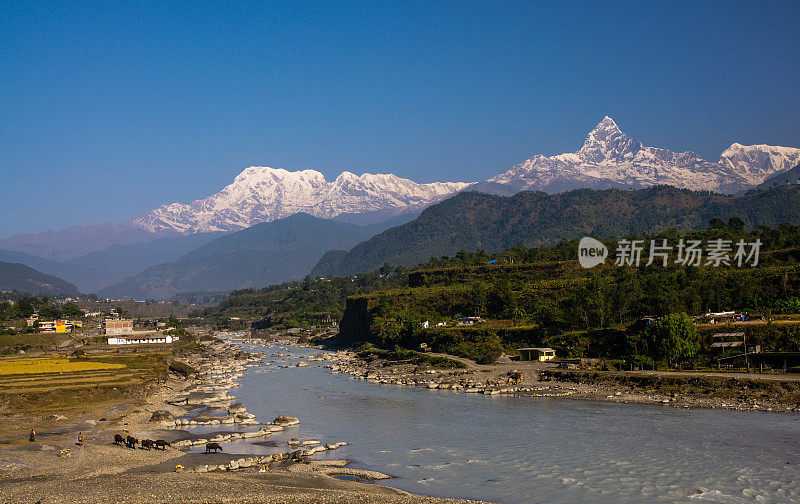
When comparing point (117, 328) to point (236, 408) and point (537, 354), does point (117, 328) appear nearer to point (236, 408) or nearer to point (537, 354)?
point (236, 408)

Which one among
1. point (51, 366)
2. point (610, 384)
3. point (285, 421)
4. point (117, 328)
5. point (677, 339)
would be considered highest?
point (677, 339)

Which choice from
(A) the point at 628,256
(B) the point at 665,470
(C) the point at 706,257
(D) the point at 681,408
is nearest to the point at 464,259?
(A) the point at 628,256

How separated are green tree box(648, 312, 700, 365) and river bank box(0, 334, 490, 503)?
108 feet

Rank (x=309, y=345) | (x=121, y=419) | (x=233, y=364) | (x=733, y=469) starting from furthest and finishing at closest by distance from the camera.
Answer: (x=309, y=345)
(x=233, y=364)
(x=121, y=419)
(x=733, y=469)

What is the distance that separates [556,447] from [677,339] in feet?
83.6

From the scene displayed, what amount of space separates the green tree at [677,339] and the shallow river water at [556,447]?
40.2 ft

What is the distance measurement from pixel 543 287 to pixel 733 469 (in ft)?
218

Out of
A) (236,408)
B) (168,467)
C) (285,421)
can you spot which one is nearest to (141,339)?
(236,408)

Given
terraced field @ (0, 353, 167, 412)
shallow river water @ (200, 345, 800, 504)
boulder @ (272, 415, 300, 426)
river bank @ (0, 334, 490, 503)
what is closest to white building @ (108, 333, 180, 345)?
terraced field @ (0, 353, 167, 412)

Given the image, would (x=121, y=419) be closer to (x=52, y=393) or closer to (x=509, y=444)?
(x=52, y=393)

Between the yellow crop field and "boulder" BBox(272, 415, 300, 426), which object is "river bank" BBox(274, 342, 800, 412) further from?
the yellow crop field

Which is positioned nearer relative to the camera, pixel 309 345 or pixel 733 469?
pixel 733 469

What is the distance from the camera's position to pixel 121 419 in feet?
140

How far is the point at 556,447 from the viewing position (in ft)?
114
